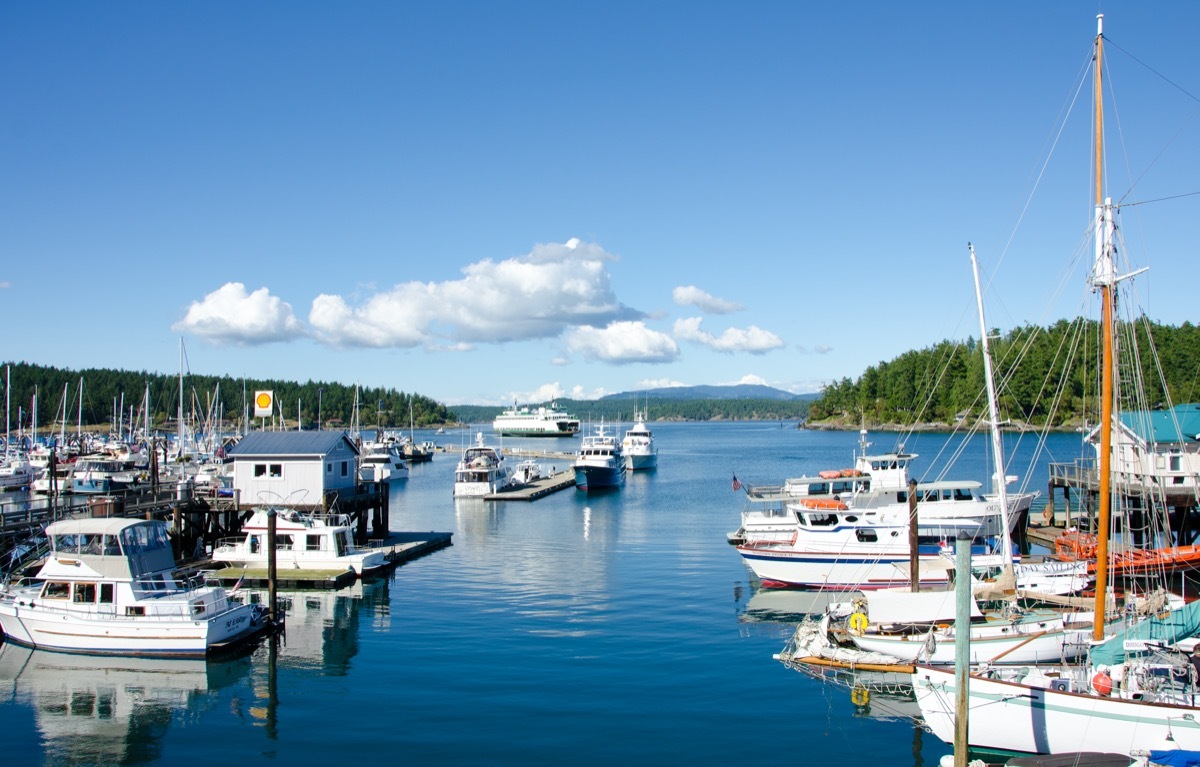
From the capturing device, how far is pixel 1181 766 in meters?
17.2

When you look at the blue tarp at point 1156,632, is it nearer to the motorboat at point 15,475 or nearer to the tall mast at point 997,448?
the tall mast at point 997,448

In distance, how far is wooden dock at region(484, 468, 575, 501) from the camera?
78812 millimetres

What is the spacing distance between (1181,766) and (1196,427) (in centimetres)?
3528

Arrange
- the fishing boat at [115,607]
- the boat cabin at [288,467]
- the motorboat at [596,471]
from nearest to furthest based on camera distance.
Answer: the fishing boat at [115,607], the boat cabin at [288,467], the motorboat at [596,471]

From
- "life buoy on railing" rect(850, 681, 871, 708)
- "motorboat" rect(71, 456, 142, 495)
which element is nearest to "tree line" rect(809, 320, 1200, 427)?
"motorboat" rect(71, 456, 142, 495)

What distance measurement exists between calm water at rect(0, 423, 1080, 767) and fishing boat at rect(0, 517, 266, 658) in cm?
72

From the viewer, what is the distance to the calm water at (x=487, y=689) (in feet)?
70.1

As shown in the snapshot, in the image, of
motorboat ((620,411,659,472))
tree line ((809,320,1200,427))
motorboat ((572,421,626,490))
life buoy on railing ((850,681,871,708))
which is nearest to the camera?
life buoy on railing ((850,681,871,708))

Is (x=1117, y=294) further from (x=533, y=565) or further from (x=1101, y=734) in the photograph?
(x=533, y=565)

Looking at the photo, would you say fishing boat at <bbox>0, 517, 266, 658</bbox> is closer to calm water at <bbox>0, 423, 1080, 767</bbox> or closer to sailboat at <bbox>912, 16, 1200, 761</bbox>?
calm water at <bbox>0, 423, 1080, 767</bbox>

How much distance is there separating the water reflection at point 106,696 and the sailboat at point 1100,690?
19.8 m

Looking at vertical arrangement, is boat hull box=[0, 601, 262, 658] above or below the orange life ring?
below

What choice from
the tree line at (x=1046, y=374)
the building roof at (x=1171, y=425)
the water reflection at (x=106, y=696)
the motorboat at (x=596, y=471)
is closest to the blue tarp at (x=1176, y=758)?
the water reflection at (x=106, y=696)

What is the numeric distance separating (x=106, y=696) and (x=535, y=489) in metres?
60.7
